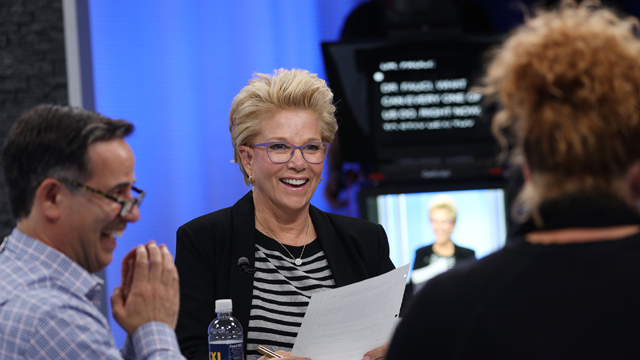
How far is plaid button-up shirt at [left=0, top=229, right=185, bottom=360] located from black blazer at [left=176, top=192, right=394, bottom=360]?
53 centimetres

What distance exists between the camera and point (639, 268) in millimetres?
710

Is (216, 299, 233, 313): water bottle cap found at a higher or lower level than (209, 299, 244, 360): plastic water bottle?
higher

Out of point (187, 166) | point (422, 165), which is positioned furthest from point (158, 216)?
point (422, 165)

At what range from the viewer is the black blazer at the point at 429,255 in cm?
302

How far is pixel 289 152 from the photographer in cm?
183

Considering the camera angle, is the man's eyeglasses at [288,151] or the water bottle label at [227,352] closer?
the water bottle label at [227,352]

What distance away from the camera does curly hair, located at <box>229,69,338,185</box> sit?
71.8 inches

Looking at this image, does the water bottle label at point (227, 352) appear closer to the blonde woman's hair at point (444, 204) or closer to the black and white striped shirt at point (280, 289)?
the black and white striped shirt at point (280, 289)

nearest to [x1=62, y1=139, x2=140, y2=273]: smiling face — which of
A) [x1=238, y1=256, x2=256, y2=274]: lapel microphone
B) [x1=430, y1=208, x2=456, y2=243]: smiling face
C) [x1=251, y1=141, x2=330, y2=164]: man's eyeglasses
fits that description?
[x1=238, y1=256, x2=256, y2=274]: lapel microphone

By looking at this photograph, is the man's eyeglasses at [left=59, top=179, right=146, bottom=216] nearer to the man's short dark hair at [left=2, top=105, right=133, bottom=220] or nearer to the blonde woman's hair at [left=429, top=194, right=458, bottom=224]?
the man's short dark hair at [left=2, top=105, right=133, bottom=220]

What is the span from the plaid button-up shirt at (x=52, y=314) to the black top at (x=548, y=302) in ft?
1.69

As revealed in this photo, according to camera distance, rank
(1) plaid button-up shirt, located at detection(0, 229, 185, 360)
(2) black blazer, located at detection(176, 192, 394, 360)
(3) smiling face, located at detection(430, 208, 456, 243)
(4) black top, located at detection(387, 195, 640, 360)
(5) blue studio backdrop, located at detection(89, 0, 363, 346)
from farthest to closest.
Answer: (5) blue studio backdrop, located at detection(89, 0, 363, 346) → (3) smiling face, located at detection(430, 208, 456, 243) → (2) black blazer, located at detection(176, 192, 394, 360) → (1) plaid button-up shirt, located at detection(0, 229, 185, 360) → (4) black top, located at detection(387, 195, 640, 360)

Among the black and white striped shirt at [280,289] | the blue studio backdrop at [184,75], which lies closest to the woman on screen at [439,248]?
the blue studio backdrop at [184,75]

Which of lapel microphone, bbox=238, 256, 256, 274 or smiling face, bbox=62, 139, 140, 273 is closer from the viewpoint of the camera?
smiling face, bbox=62, 139, 140, 273
